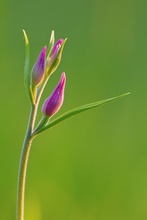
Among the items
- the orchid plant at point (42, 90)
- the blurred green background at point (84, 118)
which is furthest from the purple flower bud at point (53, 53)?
the blurred green background at point (84, 118)

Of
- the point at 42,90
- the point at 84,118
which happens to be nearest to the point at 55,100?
the point at 42,90

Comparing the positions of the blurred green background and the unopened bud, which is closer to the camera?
the unopened bud

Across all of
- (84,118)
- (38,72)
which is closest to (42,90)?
(38,72)

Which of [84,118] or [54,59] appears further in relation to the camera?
[84,118]

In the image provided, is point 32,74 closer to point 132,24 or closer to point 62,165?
point 62,165

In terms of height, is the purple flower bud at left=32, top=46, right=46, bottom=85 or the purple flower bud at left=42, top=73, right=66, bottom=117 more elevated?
the purple flower bud at left=32, top=46, right=46, bottom=85

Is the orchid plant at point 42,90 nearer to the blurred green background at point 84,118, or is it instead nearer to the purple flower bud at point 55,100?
the purple flower bud at point 55,100

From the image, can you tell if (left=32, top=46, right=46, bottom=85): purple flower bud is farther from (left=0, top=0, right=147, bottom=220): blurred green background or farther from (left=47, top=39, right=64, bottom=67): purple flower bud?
(left=0, top=0, right=147, bottom=220): blurred green background

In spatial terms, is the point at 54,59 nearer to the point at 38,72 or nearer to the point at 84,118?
the point at 38,72

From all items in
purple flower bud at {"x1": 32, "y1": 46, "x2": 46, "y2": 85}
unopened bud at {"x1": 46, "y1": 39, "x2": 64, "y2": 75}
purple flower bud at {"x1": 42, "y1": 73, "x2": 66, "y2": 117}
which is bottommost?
purple flower bud at {"x1": 42, "y1": 73, "x2": 66, "y2": 117}

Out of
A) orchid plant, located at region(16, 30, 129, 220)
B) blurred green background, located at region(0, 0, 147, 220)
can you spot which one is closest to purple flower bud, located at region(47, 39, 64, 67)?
orchid plant, located at region(16, 30, 129, 220)
